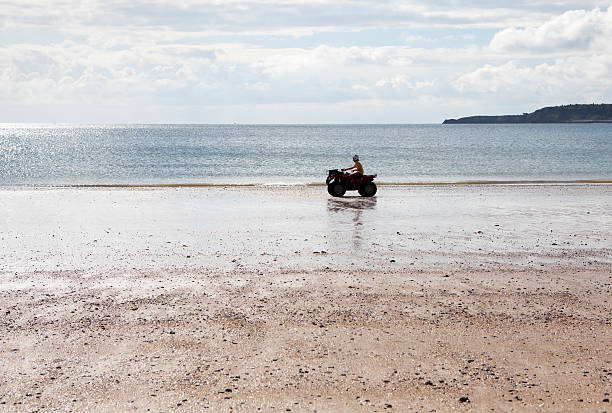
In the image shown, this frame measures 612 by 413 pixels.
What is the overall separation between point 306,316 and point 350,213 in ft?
39.9

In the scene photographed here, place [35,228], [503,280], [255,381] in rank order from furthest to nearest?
[35,228]
[503,280]
[255,381]

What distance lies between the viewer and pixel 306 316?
9234 millimetres

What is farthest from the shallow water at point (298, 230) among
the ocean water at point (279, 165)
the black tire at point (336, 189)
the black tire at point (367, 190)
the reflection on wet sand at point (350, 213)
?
the ocean water at point (279, 165)

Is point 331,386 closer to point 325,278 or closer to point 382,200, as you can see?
point 325,278

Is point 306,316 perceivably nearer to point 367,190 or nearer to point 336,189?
point 336,189

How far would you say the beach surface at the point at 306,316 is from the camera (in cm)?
674

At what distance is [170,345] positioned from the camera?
Answer: 809cm

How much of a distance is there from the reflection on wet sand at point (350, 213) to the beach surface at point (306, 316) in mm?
169

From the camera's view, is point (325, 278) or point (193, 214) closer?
point (325, 278)

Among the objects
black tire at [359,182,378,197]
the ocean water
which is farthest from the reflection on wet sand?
the ocean water

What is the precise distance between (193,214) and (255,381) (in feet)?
47.4

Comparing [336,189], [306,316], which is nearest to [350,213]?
[336,189]

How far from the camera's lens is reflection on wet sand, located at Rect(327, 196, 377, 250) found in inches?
664

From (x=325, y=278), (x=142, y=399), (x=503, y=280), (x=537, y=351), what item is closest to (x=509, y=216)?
(x=503, y=280)
